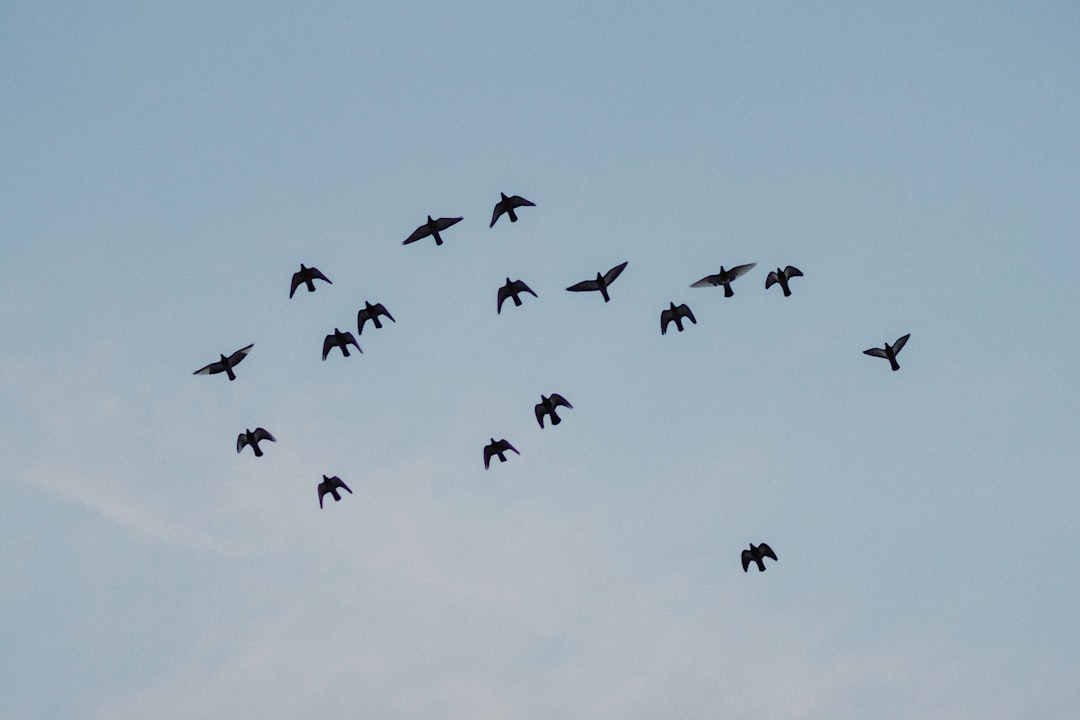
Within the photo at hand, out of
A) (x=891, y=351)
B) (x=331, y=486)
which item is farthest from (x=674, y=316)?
(x=331, y=486)

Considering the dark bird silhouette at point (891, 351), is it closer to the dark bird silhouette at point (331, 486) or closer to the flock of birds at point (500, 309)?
the flock of birds at point (500, 309)

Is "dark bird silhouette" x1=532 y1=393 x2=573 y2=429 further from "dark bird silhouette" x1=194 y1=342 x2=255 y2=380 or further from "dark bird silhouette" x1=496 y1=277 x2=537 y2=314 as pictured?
"dark bird silhouette" x1=194 y1=342 x2=255 y2=380

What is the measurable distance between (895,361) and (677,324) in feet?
36.6

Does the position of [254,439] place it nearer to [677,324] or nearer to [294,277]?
[294,277]

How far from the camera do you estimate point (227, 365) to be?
2403 inches

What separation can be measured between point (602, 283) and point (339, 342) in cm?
1315

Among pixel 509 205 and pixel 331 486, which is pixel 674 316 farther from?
pixel 331 486

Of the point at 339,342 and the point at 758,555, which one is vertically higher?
the point at 339,342

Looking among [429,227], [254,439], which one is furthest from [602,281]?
[254,439]

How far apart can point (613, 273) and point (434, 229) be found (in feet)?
29.7

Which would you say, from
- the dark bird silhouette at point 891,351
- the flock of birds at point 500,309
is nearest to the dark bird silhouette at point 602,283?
the flock of birds at point 500,309

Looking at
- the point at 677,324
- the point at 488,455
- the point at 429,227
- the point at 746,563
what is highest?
the point at 429,227

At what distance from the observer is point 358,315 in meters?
60.6

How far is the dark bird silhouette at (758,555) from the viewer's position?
62.8 meters
